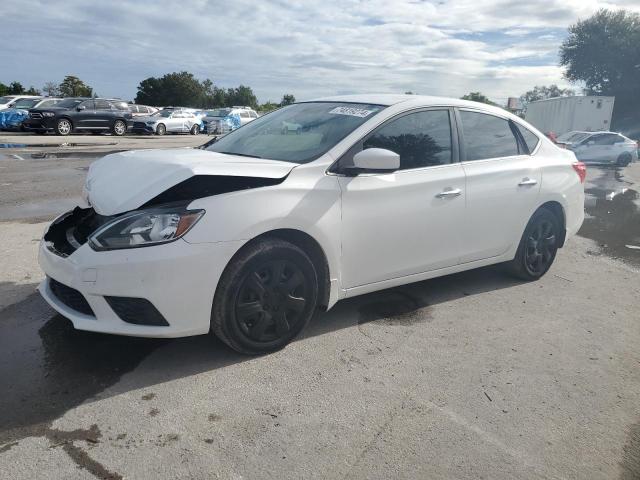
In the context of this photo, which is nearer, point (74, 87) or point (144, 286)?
point (144, 286)

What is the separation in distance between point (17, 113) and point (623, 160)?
25662 millimetres

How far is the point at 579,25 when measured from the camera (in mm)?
49750

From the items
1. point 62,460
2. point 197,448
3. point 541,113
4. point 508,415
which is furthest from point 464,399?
point 541,113

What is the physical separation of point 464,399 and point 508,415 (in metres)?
0.25

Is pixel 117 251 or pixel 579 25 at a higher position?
pixel 579 25

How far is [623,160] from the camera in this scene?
72.4 ft

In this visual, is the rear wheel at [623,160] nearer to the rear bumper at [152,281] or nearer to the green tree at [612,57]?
the rear bumper at [152,281]

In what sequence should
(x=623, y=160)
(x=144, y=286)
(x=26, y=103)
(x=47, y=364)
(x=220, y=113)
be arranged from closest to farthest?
(x=144, y=286) < (x=47, y=364) < (x=623, y=160) < (x=26, y=103) < (x=220, y=113)

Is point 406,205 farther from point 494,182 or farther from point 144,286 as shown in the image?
point 144,286

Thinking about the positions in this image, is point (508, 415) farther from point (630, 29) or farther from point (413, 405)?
point (630, 29)

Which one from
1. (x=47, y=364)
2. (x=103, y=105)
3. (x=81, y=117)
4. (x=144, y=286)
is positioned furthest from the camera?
(x=103, y=105)

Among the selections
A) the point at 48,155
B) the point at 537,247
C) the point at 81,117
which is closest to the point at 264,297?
the point at 537,247

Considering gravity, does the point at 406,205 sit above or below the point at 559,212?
Result: above

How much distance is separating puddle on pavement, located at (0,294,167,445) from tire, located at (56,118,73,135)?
879 inches
